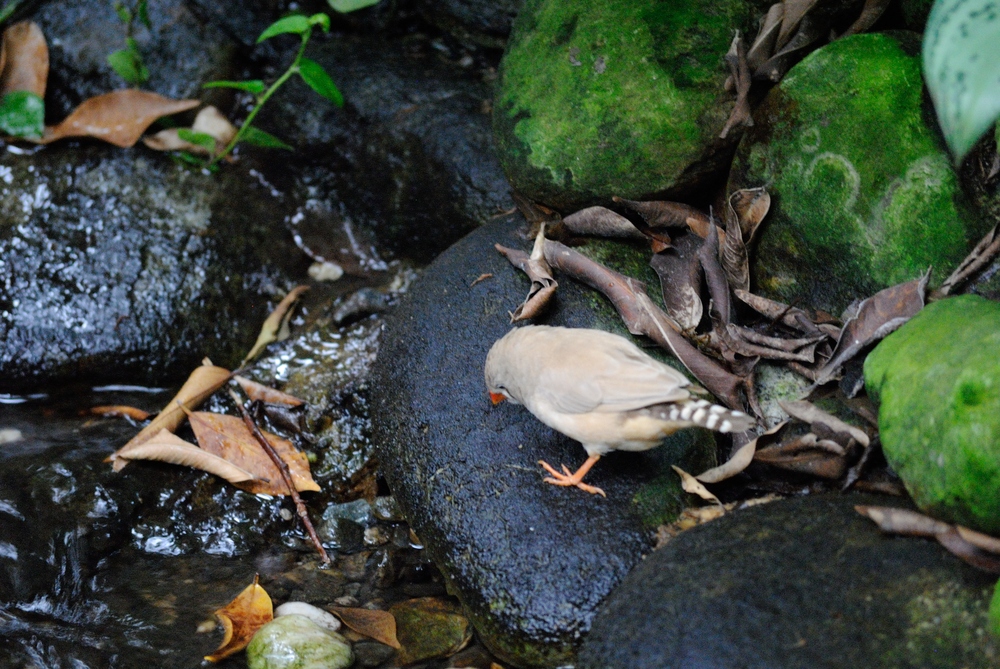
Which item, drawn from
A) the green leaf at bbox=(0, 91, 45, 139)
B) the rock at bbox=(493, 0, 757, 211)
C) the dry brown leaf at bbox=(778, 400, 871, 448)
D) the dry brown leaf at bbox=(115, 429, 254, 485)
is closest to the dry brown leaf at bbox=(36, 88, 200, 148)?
the green leaf at bbox=(0, 91, 45, 139)

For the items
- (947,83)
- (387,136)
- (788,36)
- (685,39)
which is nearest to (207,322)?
(387,136)

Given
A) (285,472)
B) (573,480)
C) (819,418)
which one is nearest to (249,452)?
(285,472)

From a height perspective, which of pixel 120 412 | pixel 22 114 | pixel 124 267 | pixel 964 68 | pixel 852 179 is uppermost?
pixel 964 68

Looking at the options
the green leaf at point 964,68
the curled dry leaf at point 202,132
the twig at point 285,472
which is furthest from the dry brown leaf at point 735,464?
the curled dry leaf at point 202,132

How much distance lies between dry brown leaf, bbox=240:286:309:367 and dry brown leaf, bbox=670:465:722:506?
271 centimetres

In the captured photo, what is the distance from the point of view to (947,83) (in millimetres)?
1759

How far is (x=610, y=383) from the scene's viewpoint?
9.61ft

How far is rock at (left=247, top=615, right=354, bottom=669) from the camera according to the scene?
9.81 ft

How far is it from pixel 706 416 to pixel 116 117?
168 inches

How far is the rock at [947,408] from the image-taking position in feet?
7.64

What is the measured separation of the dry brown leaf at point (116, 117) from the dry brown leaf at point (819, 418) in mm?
4227

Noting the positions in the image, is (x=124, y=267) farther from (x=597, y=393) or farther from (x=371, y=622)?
(x=597, y=393)

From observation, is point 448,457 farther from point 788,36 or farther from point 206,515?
point 788,36

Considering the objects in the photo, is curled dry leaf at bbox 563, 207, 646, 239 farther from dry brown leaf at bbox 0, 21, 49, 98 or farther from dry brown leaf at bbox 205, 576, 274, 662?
dry brown leaf at bbox 0, 21, 49, 98
